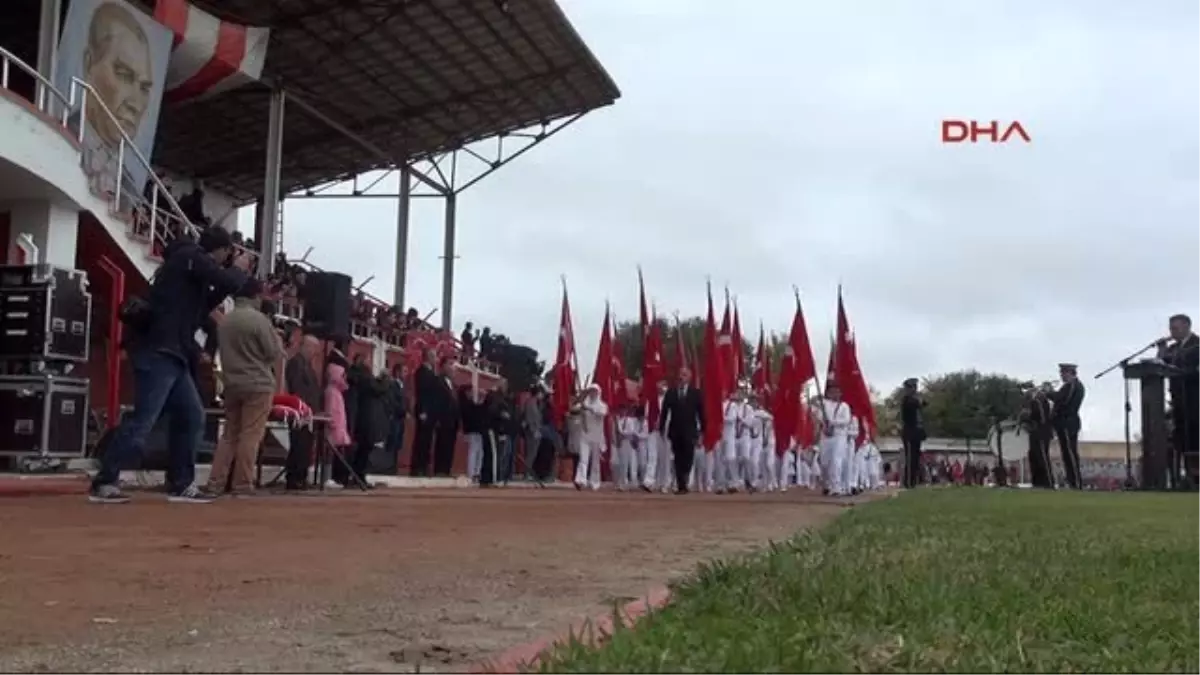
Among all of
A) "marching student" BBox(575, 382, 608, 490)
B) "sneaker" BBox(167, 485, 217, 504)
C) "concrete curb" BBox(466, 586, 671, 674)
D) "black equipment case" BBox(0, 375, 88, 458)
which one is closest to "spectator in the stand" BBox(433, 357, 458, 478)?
"marching student" BBox(575, 382, 608, 490)

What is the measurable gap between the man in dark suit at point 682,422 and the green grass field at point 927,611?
12.3 metres

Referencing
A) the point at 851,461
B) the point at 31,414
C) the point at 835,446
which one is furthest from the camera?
the point at 851,461

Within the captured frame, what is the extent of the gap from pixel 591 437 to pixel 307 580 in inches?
643

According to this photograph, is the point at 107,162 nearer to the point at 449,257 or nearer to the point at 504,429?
the point at 504,429

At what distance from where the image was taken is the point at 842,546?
5.87 metres

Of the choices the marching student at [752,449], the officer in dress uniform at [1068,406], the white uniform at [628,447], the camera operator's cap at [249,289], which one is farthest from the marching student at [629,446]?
the camera operator's cap at [249,289]

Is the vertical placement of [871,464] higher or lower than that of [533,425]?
lower

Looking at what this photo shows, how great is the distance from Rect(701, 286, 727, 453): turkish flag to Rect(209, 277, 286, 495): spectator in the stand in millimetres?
10884

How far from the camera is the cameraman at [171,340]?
29.5 feet

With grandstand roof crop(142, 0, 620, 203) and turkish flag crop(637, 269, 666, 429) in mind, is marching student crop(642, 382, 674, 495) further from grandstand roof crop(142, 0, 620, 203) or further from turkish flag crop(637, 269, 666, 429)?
grandstand roof crop(142, 0, 620, 203)

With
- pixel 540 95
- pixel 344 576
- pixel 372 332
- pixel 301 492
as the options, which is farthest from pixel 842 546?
pixel 540 95

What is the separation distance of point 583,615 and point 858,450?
17536 mm

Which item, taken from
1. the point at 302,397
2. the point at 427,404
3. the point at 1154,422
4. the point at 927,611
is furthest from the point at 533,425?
the point at 927,611

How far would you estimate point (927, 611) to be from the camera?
3572 mm
